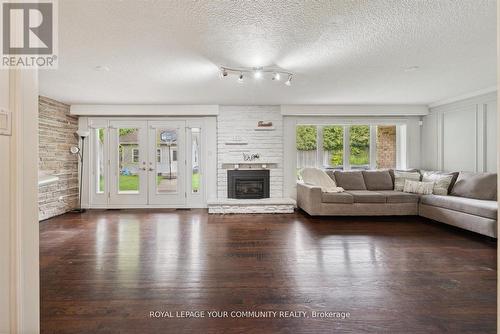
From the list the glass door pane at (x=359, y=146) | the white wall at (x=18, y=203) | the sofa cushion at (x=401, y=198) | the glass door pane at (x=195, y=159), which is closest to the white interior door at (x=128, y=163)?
the glass door pane at (x=195, y=159)

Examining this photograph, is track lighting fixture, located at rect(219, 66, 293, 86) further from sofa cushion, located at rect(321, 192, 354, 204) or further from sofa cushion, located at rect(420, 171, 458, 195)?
sofa cushion, located at rect(420, 171, 458, 195)

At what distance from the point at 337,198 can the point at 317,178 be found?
0.79m

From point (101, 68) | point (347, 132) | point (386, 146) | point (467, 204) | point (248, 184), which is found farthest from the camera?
point (386, 146)

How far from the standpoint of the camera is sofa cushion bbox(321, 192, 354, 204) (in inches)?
204

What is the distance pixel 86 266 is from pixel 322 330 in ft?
7.94

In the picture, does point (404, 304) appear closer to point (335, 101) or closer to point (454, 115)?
point (335, 101)

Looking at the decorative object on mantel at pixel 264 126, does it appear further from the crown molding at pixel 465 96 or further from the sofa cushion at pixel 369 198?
the crown molding at pixel 465 96

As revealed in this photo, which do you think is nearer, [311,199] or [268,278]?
[268,278]

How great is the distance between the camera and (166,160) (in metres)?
6.36

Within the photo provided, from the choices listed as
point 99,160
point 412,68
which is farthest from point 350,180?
point 99,160

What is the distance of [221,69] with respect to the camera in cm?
366

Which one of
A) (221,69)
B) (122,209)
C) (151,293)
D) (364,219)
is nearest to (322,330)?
(151,293)

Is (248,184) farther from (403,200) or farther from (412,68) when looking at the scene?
(412,68)

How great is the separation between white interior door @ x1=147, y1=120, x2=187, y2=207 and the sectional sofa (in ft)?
9.06
